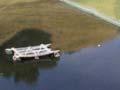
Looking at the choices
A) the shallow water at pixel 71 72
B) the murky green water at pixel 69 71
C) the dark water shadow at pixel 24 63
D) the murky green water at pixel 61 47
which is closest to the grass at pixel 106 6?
the murky green water at pixel 61 47

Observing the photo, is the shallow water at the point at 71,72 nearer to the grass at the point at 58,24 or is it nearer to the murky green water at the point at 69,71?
the murky green water at the point at 69,71

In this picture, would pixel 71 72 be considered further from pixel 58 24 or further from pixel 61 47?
pixel 58 24

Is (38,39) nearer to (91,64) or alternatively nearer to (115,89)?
(91,64)

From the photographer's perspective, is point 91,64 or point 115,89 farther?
point 91,64

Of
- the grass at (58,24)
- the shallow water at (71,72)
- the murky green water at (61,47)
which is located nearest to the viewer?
the shallow water at (71,72)

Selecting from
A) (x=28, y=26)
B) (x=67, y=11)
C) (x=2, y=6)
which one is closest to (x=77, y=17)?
(x=67, y=11)

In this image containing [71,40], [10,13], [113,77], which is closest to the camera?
[113,77]

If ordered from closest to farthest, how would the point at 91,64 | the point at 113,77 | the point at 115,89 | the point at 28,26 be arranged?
the point at 115,89 < the point at 113,77 < the point at 91,64 < the point at 28,26
